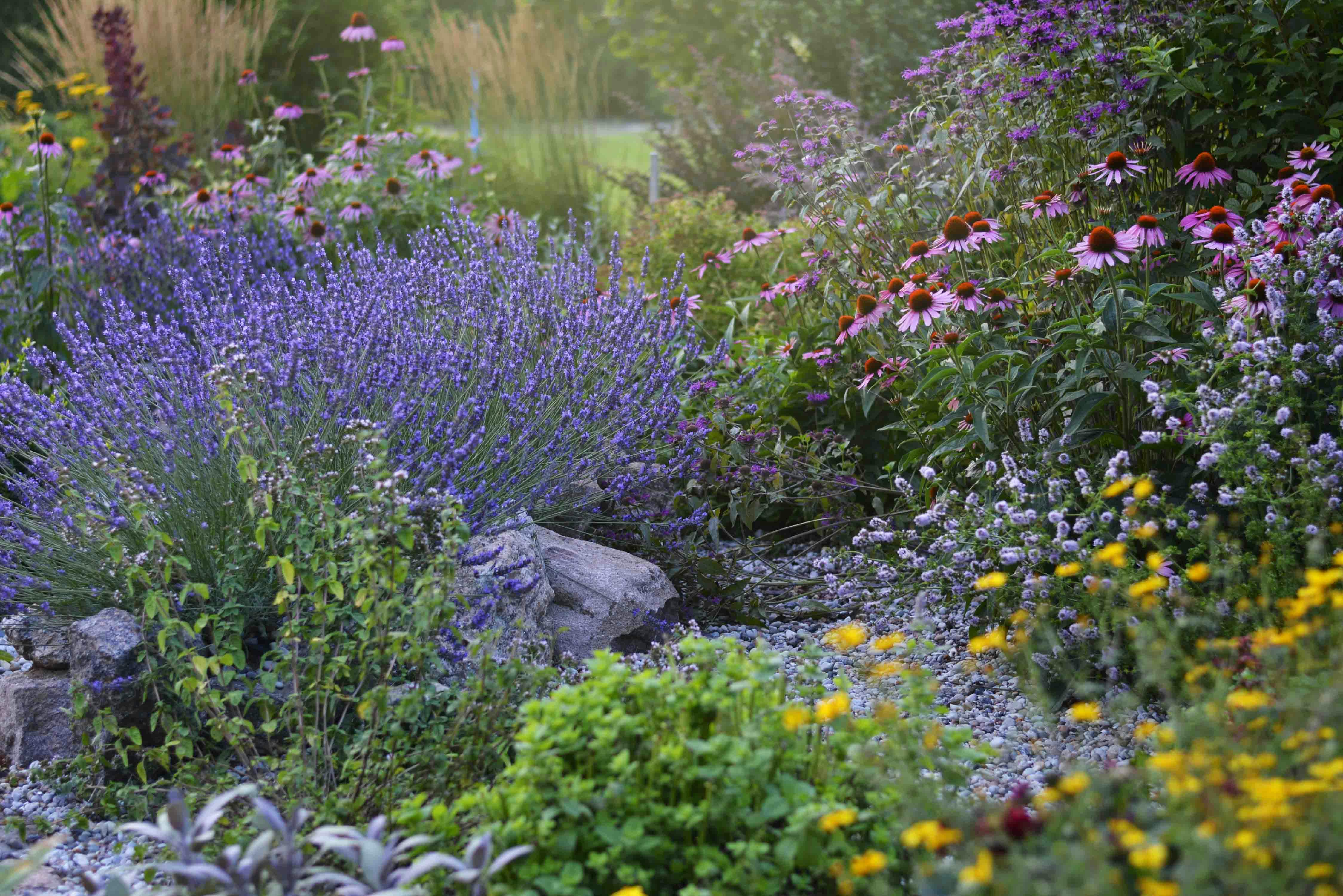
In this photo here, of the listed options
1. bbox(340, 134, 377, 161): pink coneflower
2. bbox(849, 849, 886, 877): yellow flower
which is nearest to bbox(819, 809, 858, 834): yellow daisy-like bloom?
bbox(849, 849, 886, 877): yellow flower

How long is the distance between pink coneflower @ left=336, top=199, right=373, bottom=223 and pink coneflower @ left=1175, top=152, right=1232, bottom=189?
3860 millimetres

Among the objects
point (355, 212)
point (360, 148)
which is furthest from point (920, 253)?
point (360, 148)

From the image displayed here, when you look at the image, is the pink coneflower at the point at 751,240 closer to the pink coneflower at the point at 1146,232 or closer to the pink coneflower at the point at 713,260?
the pink coneflower at the point at 713,260

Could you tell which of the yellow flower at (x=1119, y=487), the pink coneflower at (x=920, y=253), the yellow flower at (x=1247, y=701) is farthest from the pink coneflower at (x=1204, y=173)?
the yellow flower at (x=1247, y=701)

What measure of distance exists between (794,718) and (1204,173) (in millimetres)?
2236

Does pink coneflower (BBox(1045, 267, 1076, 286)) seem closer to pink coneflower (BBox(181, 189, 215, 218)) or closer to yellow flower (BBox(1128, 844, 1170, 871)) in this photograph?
yellow flower (BBox(1128, 844, 1170, 871))

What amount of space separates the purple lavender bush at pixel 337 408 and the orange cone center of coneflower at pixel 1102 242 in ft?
4.26

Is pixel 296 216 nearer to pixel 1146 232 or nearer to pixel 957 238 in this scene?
pixel 957 238

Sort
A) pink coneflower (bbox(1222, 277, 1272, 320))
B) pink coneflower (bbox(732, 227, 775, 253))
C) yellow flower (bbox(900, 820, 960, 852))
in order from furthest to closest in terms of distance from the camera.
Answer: pink coneflower (bbox(732, 227, 775, 253))
pink coneflower (bbox(1222, 277, 1272, 320))
yellow flower (bbox(900, 820, 960, 852))

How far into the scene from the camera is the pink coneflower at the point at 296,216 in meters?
5.48

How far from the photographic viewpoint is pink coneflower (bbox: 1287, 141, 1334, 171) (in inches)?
121

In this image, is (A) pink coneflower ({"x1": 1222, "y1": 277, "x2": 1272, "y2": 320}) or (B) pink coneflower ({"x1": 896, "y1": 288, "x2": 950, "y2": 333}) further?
(B) pink coneflower ({"x1": 896, "y1": 288, "x2": 950, "y2": 333})

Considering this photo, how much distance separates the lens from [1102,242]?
8.63 ft

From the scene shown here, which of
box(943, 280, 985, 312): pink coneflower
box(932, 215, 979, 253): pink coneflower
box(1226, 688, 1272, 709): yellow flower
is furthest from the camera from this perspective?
box(932, 215, 979, 253): pink coneflower
